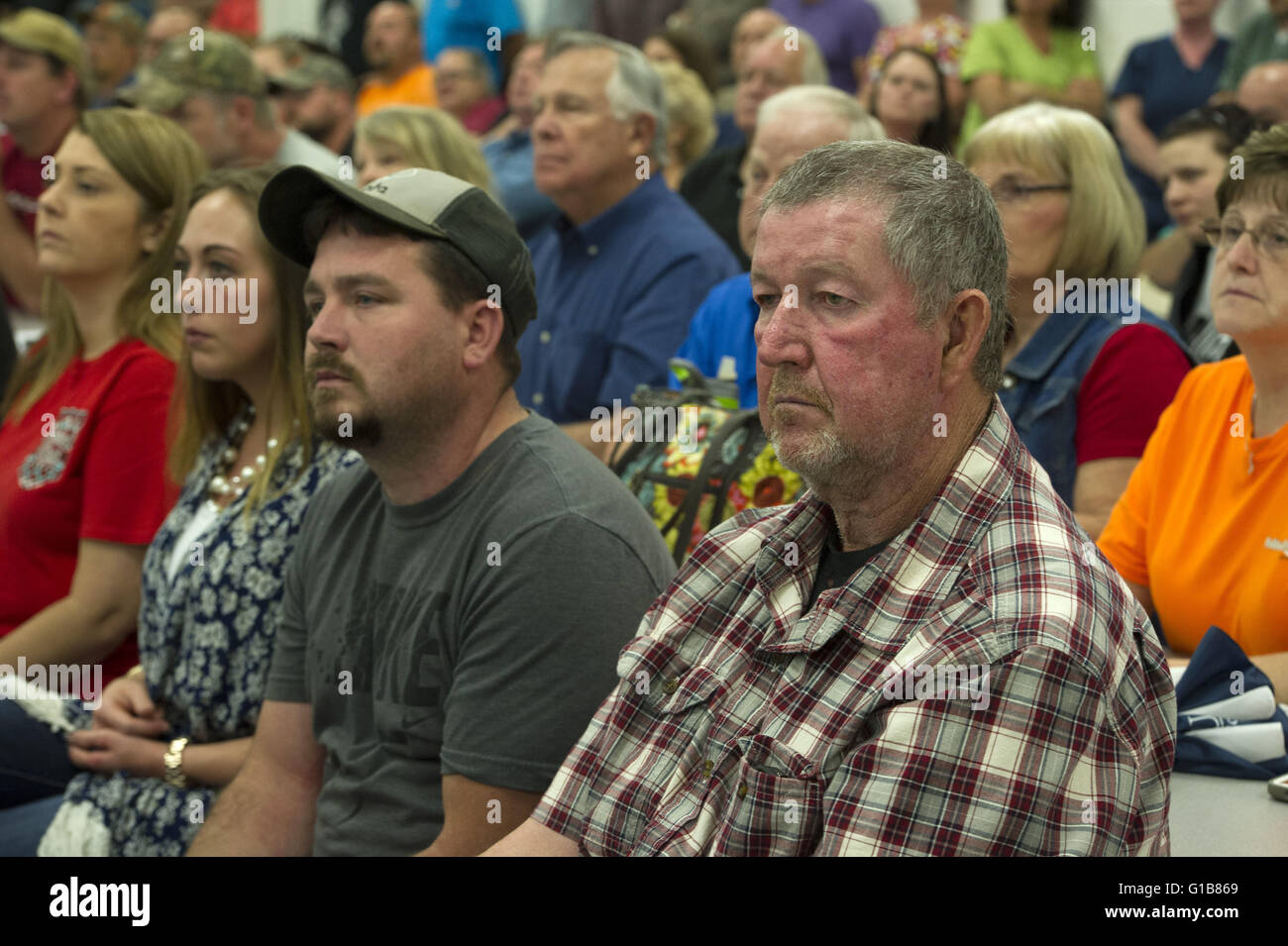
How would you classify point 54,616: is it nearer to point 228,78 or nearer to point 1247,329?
point 1247,329

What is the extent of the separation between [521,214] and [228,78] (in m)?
0.97

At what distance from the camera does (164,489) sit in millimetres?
2721

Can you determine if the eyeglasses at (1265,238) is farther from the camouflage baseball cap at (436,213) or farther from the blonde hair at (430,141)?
the blonde hair at (430,141)

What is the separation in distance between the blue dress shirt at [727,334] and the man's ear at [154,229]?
3.50 ft

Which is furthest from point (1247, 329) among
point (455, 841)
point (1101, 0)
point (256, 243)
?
point (1101, 0)

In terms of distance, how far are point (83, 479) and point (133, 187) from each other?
622 millimetres

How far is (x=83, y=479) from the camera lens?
2781 mm

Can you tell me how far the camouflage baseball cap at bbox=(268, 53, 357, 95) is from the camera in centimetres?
602

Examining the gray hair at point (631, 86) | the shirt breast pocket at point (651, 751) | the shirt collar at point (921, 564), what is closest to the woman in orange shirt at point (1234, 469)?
the shirt collar at point (921, 564)

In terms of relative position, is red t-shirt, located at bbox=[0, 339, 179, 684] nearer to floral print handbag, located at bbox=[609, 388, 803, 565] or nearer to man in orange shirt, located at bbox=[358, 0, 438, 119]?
floral print handbag, located at bbox=[609, 388, 803, 565]

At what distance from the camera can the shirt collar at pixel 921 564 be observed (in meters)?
1.35

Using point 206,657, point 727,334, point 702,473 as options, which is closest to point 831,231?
point 702,473

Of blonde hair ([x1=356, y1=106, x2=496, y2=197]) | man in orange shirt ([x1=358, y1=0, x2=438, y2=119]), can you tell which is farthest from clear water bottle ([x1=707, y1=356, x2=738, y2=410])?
man in orange shirt ([x1=358, y1=0, x2=438, y2=119])

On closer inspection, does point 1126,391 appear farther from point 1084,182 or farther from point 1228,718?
point 1228,718
